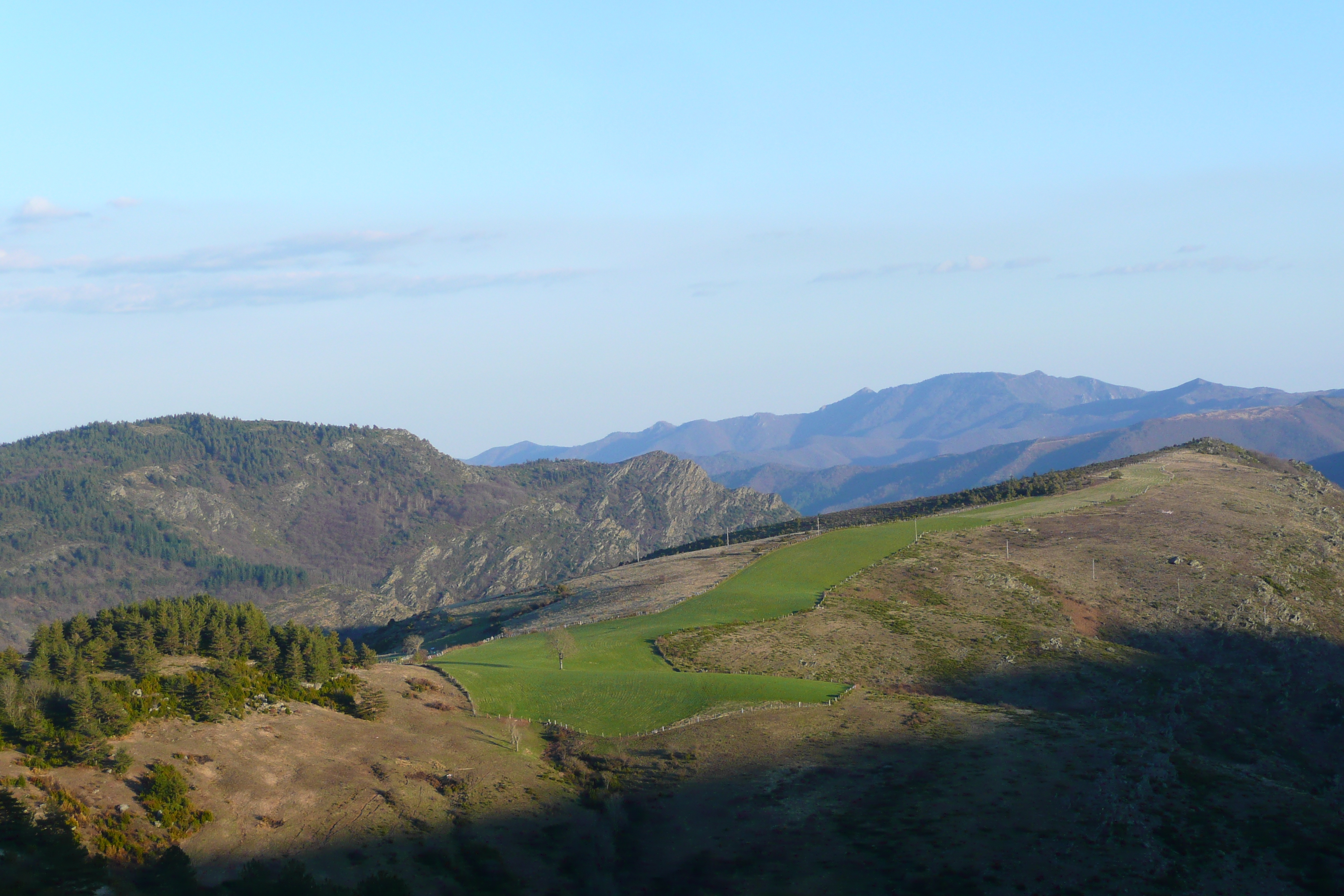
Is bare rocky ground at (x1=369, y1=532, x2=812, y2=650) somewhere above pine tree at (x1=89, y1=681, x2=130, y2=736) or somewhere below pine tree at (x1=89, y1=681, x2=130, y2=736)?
below

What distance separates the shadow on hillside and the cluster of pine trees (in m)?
14.0

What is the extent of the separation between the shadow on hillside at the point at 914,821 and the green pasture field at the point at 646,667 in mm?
4534

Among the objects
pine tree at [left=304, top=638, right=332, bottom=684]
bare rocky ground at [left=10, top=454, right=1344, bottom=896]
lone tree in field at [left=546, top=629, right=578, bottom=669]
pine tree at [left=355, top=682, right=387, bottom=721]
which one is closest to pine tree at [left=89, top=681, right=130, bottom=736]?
bare rocky ground at [left=10, top=454, right=1344, bottom=896]

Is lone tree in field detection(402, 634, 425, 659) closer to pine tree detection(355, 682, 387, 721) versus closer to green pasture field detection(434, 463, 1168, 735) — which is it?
green pasture field detection(434, 463, 1168, 735)

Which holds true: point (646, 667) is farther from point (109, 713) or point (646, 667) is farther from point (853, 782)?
point (109, 713)

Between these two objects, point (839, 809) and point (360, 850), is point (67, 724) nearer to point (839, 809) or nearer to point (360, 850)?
point (360, 850)

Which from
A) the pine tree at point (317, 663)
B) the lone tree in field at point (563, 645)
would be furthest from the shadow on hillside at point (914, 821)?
the lone tree in field at point (563, 645)

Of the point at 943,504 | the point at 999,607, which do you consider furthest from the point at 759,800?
the point at 943,504

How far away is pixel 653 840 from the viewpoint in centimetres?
4919

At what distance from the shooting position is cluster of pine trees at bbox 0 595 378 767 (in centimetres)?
4450

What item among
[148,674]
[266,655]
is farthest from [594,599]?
[148,674]

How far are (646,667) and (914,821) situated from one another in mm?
33778

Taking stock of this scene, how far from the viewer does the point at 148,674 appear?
55156 millimetres

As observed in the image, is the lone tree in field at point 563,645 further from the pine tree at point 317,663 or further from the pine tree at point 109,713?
the pine tree at point 109,713
